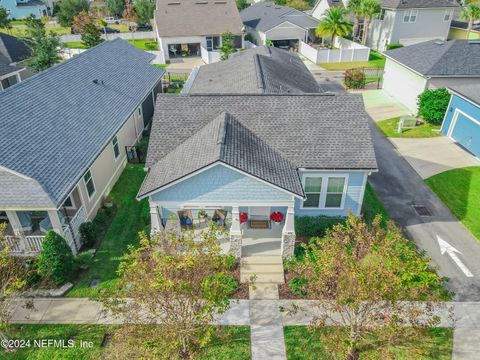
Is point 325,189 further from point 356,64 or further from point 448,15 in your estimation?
point 448,15

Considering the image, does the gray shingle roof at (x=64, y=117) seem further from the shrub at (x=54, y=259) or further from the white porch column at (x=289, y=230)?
the white porch column at (x=289, y=230)

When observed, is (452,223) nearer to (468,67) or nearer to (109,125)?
(468,67)

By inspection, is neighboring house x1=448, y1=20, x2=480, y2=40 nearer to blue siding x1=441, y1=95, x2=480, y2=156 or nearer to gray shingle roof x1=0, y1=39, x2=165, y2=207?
blue siding x1=441, y1=95, x2=480, y2=156

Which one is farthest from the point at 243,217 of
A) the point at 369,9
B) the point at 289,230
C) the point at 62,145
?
the point at 369,9

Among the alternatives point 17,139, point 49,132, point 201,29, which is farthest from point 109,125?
point 201,29

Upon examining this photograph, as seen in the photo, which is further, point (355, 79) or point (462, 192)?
point (355, 79)
